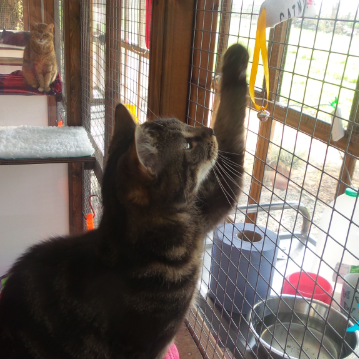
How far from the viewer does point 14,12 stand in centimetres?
188

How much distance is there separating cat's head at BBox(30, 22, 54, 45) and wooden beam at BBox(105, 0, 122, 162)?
21.7 inches

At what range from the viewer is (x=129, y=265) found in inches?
31.9

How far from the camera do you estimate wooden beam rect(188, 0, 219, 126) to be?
92cm

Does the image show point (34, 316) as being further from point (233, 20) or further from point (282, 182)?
point (282, 182)

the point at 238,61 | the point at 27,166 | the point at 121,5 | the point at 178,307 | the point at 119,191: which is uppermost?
the point at 121,5

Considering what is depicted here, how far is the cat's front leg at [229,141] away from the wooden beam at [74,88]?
1125 mm

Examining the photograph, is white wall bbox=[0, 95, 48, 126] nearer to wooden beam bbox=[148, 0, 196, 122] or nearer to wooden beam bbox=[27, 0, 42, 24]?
wooden beam bbox=[27, 0, 42, 24]

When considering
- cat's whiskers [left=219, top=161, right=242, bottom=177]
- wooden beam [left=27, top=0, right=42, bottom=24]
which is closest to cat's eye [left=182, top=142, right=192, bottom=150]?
cat's whiskers [left=219, top=161, right=242, bottom=177]

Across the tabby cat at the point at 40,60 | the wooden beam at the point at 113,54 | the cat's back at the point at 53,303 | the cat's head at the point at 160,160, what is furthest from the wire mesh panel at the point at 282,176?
the tabby cat at the point at 40,60

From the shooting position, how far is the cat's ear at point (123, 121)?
946 mm

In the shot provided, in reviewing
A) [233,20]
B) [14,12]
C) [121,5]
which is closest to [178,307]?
[233,20]

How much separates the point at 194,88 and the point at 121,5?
61cm

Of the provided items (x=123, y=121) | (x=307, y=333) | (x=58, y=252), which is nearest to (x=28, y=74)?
(x=123, y=121)

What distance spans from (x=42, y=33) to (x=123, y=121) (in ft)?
4.18
